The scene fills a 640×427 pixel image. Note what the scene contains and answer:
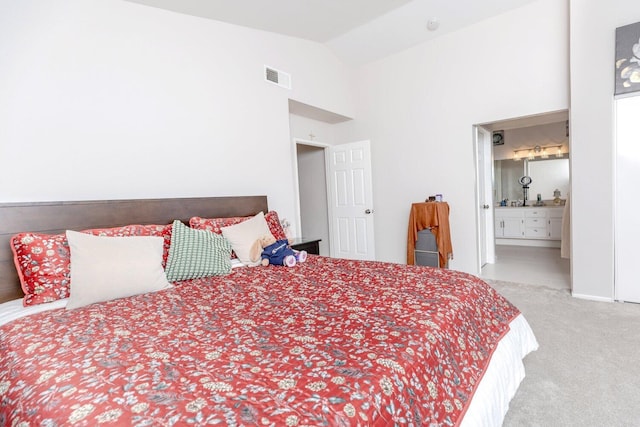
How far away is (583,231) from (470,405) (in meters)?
2.84

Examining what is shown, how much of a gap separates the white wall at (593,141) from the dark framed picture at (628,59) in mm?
57

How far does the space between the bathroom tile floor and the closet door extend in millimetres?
525

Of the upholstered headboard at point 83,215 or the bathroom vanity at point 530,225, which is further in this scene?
the bathroom vanity at point 530,225

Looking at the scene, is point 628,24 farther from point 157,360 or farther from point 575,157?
point 157,360

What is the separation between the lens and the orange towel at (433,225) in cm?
389

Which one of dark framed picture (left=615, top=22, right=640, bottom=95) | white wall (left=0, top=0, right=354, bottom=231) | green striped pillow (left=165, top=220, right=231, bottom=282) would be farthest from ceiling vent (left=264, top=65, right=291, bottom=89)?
dark framed picture (left=615, top=22, right=640, bottom=95)

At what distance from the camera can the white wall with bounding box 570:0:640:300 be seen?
9.37 feet

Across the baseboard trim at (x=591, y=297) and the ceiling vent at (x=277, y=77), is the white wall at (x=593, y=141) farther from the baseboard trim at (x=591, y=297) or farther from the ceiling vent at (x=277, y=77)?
the ceiling vent at (x=277, y=77)

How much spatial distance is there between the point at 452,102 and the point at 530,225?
3.61 m

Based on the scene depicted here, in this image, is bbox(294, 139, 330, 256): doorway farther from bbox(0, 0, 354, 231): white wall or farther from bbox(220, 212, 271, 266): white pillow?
bbox(220, 212, 271, 266): white pillow

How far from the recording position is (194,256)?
2.10 metres

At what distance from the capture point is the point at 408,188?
14.6 feet

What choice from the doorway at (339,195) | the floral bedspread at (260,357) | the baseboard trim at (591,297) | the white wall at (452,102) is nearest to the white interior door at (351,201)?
the doorway at (339,195)

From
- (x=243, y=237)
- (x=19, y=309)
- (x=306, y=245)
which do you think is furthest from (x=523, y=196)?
(x=19, y=309)
